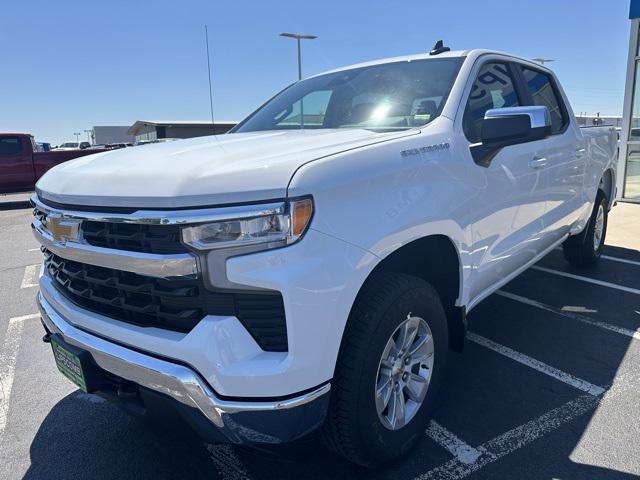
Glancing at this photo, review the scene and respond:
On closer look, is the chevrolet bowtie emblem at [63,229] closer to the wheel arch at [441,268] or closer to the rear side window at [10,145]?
the wheel arch at [441,268]

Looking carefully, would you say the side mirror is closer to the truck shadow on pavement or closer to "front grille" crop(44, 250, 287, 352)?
the truck shadow on pavement

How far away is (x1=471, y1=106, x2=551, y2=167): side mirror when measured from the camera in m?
2.55

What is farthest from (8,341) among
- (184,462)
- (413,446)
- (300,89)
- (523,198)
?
(523,198)

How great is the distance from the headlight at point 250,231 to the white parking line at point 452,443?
147 centimetres

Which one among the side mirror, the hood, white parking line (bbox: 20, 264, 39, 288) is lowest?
white parking line (bbox: 20, 264, 39, 288)

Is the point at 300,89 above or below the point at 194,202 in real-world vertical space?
above

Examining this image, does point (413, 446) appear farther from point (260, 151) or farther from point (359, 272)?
point (260, 151)

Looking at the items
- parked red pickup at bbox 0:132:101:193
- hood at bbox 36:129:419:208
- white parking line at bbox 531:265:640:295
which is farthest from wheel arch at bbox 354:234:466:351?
parked red pickup at bbox 0:132:101:193

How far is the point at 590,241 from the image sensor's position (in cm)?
520

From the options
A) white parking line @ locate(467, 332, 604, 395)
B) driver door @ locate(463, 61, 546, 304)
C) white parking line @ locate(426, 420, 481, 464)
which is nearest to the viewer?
white parking line @ locate(426, 420, 481, 464)

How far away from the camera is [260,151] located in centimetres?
210

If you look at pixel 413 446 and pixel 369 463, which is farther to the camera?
pixel 413 446

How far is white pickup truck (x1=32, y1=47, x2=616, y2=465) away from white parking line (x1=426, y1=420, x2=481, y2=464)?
175mm

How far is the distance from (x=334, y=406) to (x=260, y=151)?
3.51 ft
